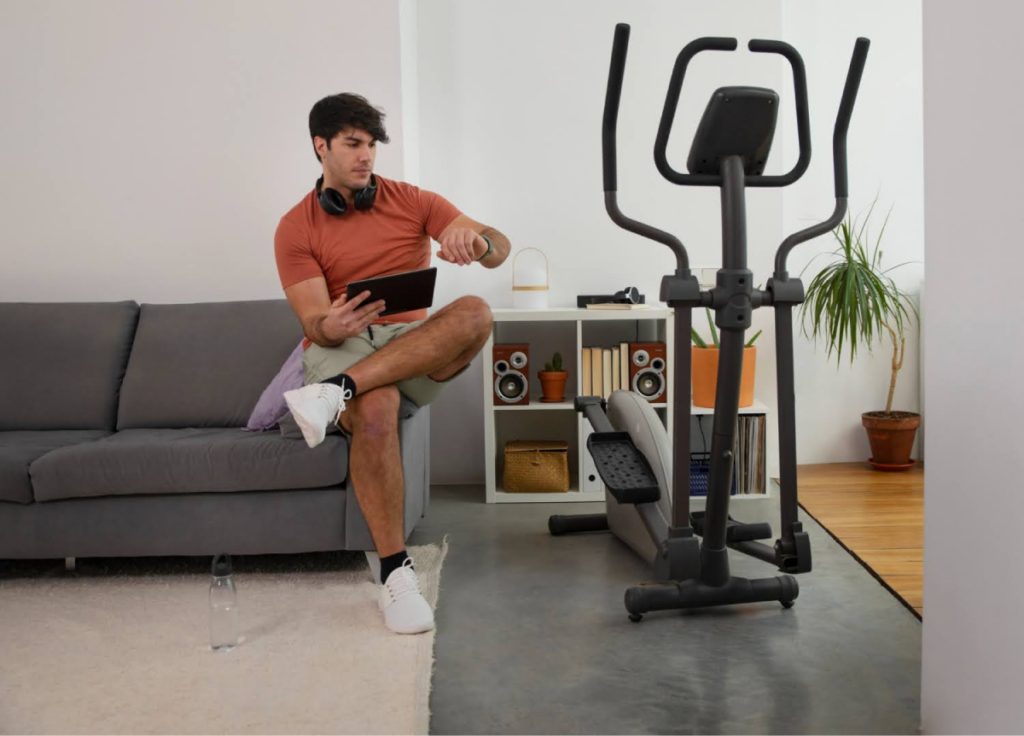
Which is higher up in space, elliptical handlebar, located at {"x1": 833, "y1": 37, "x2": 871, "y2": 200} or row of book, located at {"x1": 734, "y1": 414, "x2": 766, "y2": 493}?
elliptical handlebar, located at {"x1": 833, "y1": 37, "x2": 871, "y2": 200}

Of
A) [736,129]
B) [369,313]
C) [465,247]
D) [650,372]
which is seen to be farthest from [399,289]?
[650,372]

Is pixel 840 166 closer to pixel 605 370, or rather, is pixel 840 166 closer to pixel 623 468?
pixel 623 468

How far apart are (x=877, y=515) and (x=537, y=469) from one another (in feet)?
4.07

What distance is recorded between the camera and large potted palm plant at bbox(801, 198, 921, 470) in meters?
3.81

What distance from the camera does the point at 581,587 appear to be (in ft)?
8.79

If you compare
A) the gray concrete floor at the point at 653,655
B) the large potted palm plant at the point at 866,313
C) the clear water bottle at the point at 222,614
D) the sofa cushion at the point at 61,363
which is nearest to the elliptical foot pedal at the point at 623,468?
the gray concrete floor at the point at 653,655

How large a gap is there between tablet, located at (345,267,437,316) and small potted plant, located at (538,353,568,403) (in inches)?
45.1

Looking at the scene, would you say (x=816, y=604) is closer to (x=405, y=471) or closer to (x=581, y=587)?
(x=581, y=587)

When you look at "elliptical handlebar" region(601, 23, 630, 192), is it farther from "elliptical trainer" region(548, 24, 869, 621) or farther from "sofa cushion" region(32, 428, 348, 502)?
"sofa cushion" region(32, 428, 348, 502)

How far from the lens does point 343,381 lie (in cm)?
260

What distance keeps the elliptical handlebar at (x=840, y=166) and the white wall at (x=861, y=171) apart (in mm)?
1881

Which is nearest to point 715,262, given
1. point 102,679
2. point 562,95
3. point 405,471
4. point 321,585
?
point 562,95

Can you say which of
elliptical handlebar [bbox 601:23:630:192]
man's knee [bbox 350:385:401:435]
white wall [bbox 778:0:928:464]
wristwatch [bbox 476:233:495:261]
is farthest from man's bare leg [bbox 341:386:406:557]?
white wall [bbox 778:0:928:464]

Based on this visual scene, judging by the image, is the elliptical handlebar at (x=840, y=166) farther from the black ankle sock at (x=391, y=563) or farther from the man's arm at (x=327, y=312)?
the black ankle sock at (x=391, y=563)
